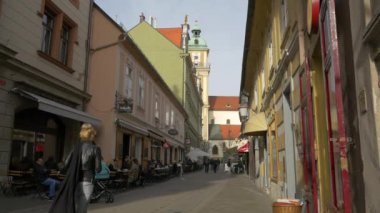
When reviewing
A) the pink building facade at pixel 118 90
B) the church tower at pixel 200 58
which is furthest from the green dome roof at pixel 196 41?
the pink building facade at pixel 118 90

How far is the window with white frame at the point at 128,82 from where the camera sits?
76.6ft

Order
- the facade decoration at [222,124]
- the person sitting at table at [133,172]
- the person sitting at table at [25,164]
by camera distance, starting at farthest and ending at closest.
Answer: the facade decoration at [222,124] → the person sitting at table at [133,172] → the person sitting at table at [25,164]

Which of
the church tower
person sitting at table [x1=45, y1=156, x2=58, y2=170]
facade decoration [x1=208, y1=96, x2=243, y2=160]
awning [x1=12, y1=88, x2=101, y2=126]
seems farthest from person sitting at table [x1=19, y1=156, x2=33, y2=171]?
facade decoration [x1=208, y1=96, x2=243, y2=160]

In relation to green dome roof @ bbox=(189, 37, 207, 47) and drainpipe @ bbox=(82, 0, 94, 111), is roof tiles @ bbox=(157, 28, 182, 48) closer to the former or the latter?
green dome roof @ bbox=(189, 37, 207, 47)

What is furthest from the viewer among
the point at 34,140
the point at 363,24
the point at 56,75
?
the point at 56,75

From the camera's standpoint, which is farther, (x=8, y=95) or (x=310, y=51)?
(x=8, y=95)

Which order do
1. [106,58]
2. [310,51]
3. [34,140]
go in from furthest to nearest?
[106,58], [34,140], [310,51]

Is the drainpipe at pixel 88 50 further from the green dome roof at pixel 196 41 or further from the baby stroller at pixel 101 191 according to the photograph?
the green dome roof at pixel 196 41

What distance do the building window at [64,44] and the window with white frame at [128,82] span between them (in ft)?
18.0

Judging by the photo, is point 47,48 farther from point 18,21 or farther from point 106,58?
point 106,58

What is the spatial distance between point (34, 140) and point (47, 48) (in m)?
3.58

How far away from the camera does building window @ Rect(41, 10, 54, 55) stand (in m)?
15.8

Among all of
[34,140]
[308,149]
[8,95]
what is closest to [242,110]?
[34,140]

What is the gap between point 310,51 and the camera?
7.34 meters
